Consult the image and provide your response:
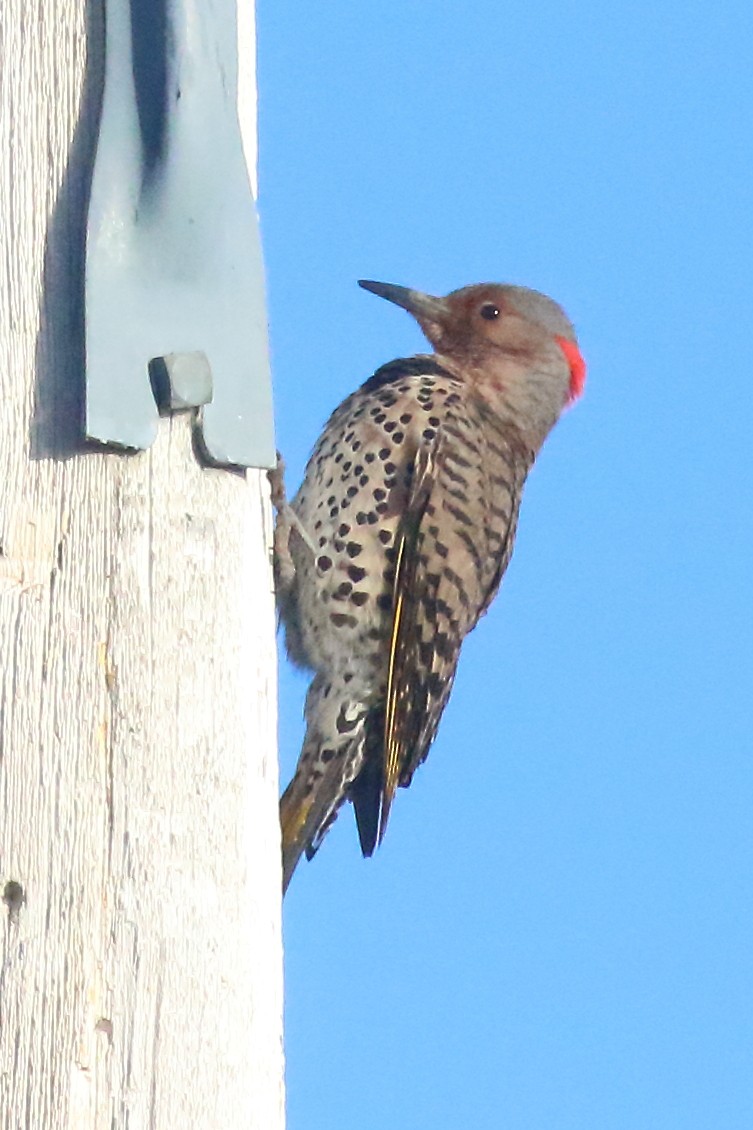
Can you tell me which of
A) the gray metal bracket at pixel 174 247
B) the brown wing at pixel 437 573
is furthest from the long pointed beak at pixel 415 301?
the gray metal bracket at pixel 174 247

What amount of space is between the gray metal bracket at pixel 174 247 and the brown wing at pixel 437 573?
257cm

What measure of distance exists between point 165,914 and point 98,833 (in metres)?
0.13

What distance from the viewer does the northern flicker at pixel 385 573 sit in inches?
196

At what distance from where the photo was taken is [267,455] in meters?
2.55

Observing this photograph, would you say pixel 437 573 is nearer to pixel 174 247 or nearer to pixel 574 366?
pixel 574 366

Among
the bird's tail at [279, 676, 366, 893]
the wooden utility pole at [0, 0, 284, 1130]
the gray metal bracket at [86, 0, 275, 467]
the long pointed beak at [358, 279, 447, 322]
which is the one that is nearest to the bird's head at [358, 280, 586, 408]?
the long pointed beak at [358, 279, 447, 322]

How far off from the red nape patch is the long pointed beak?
412 mm

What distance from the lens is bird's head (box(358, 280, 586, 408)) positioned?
603cm

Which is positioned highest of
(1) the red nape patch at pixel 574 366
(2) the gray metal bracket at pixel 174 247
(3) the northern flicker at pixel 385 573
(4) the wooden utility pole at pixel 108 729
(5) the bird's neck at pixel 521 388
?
(1) the red nape patch at pixel 574 366

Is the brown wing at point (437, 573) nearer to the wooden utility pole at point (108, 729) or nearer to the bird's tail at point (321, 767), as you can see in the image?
the bird's tail at point (321, 767)

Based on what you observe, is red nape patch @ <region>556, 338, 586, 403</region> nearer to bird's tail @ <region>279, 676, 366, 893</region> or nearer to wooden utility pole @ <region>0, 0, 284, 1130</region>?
bird's tail @ <region>279, 676, 366, 893</region>

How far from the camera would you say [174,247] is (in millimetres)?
2494

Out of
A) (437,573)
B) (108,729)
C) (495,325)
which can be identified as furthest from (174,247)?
(495,325)

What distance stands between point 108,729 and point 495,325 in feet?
13.1
